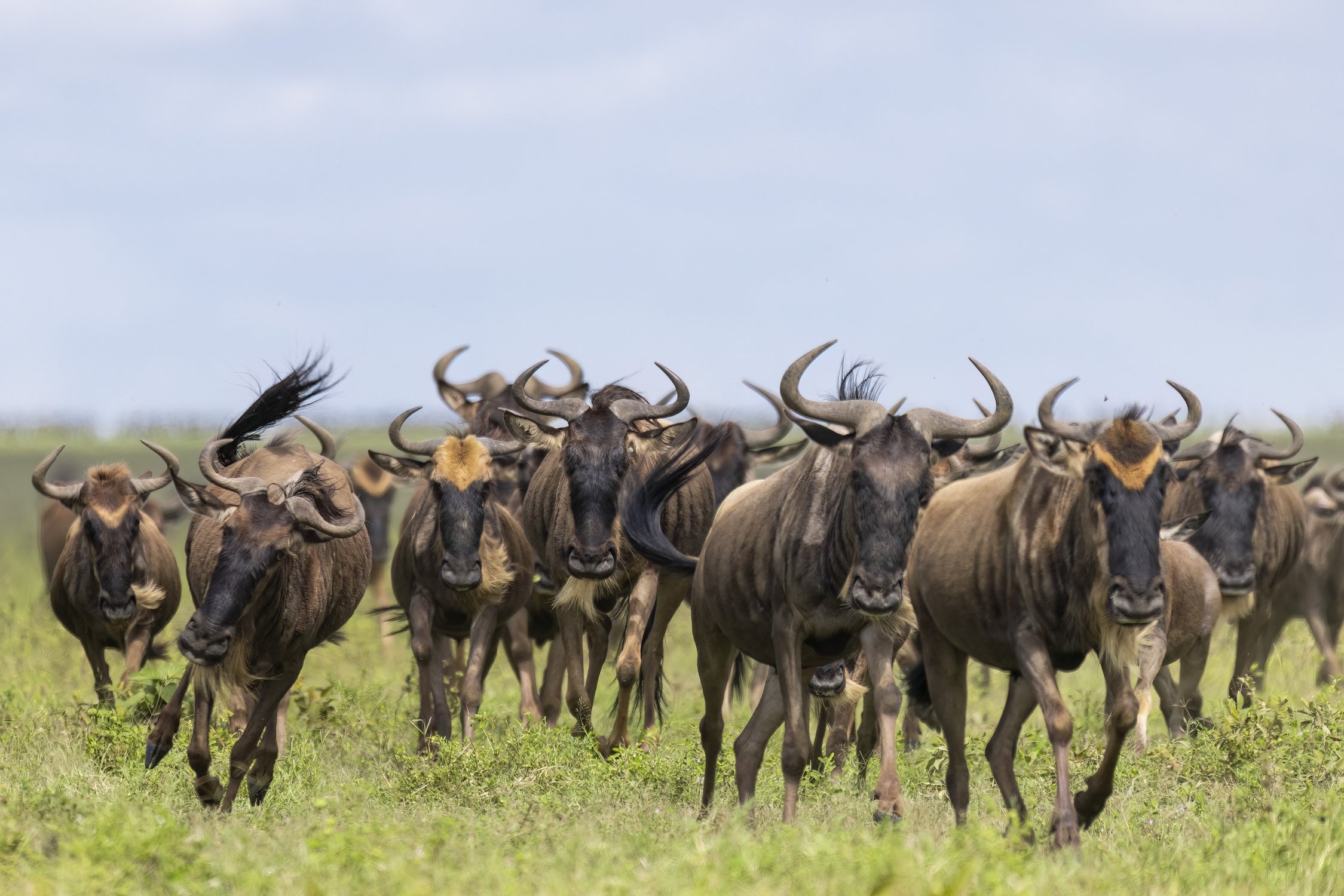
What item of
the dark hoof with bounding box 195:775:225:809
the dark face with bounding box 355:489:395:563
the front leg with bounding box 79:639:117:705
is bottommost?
the dark face with bounding box 355:489:395:563

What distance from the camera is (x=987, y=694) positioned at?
45.1 ft

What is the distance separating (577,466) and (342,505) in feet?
5.25

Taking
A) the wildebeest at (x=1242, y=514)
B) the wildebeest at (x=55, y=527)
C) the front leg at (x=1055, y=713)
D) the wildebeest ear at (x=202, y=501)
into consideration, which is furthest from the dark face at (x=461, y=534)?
the wildebeest at (x=55, y=527)

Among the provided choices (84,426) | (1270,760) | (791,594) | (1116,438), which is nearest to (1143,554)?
(1116,438)

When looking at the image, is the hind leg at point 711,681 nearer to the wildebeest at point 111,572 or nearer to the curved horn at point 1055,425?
the curved horn at point 1055,425

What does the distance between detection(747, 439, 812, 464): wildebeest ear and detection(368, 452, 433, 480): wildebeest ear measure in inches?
136

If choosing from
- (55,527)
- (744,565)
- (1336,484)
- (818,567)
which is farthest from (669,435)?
(1336,484)

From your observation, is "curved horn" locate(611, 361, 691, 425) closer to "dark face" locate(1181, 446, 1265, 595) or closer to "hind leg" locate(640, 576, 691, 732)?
"hind leg" locate(640, 576, 691, 732)

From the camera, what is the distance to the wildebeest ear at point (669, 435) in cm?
1038

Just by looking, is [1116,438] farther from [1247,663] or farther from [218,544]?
[1247,663]

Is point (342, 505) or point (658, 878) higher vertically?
point (342, 505)

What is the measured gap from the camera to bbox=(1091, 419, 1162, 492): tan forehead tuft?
21.6 ft

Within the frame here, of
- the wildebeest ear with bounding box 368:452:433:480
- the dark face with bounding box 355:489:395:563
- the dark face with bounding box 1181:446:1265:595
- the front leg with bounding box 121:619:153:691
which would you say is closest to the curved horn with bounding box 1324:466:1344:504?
the dark face with bounding box 1181:446:1265:595

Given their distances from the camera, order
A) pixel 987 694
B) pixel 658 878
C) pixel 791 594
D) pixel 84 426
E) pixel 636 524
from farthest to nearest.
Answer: pixel 84 426, pixel 987 694, pixel 636 524, pixel 791 594, pixel 658 878
